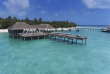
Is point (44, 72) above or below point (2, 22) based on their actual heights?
below

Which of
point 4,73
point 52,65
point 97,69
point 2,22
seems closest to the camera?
point 4,73

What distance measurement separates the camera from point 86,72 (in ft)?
30.6

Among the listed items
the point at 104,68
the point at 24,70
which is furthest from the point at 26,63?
the point at 104,68

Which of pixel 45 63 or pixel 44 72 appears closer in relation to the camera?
pixel 44 72

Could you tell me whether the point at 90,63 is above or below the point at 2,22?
below

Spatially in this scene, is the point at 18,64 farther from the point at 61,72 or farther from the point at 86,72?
the point at 86,72

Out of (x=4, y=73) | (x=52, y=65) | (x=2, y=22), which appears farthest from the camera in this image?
(x=2, y=22)

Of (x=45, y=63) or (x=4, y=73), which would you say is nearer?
(x=4, y=73)

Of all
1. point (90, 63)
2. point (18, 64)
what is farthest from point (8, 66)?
point (90, 63)

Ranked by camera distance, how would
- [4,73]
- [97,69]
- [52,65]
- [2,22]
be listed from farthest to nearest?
1. [2,22]
2. [52,65]
3. [97,69]
4. [4,73]

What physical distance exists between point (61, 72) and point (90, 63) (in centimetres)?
409

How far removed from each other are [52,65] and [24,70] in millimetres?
2919

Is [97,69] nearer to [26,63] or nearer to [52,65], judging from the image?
[52,65]

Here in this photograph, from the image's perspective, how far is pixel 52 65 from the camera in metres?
10.7
